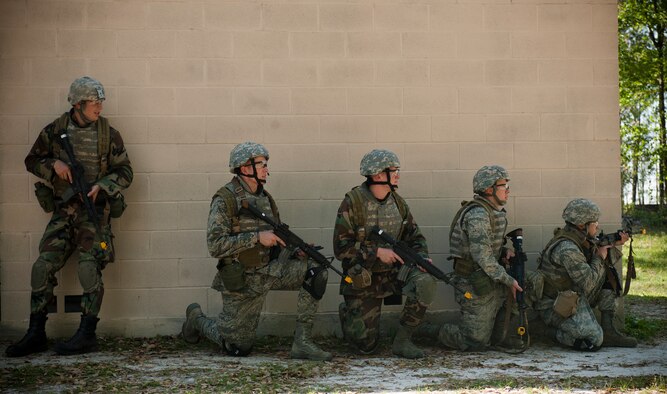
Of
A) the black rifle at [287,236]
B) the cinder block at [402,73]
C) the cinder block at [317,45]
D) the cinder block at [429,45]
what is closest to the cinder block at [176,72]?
the cinder block at [317,45]

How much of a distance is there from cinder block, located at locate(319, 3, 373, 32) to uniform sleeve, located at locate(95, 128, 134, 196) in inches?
84.2

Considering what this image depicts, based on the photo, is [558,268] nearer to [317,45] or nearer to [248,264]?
[248,264]

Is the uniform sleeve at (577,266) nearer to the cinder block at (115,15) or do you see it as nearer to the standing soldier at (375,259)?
the standing soldier at (375,259)

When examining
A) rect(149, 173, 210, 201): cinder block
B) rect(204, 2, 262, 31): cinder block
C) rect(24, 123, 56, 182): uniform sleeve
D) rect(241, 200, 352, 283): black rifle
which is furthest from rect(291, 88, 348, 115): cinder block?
rect(24, 123, 56, 182): uniform sleeve

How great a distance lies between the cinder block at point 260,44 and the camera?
7441mm

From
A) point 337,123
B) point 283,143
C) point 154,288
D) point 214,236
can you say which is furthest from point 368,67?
point 154,288

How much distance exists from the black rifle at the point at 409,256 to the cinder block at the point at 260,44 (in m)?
1.97

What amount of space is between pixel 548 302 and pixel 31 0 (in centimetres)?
536

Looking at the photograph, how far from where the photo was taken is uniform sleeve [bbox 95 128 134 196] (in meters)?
6.95

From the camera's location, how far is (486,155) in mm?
7715

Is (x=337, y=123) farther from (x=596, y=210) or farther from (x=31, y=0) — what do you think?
(x=31, y=0)

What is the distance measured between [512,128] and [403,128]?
3.51 ft

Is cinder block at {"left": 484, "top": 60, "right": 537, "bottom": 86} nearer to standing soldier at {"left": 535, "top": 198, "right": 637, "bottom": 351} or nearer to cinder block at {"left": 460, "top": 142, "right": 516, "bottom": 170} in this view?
cinder block at {"left": 460, "top": 142, "right": 516, "bottom": 170}

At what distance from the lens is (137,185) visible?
7.33 meters
